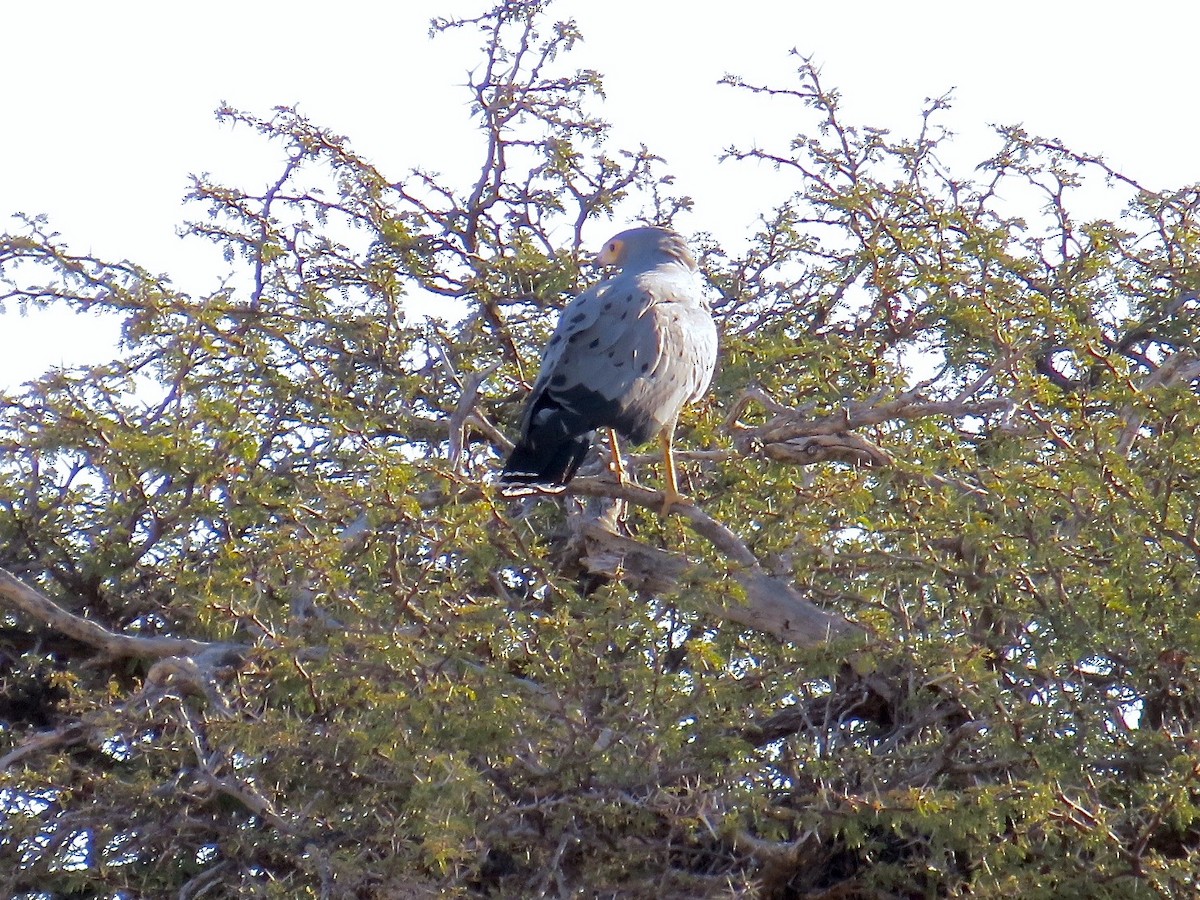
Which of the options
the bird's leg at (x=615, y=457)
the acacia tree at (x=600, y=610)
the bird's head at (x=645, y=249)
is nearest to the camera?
the acacia tree at (x=600, y=610)

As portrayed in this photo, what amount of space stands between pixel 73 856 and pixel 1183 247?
4.54 metres

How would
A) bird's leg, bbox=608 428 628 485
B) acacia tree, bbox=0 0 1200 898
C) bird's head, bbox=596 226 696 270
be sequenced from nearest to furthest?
1. acacia tree, bbox=0 0 1200 898
2. bird's leg, bbox=608 428 628 485
3. bird's head, bbox=596 226 696 270

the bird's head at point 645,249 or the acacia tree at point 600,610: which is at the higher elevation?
the bird's head at point 645,249

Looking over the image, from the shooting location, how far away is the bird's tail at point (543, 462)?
14.9ft

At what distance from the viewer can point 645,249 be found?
6.02 metres

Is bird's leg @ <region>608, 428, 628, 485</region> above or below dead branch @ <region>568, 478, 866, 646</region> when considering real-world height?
above

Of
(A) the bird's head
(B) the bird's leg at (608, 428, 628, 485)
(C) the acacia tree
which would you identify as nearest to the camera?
(C) the acacia tree

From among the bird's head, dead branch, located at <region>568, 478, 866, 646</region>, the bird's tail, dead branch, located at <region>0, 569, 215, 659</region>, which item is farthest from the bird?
dead branch, located at <region>0, 569, 215, 659</region>

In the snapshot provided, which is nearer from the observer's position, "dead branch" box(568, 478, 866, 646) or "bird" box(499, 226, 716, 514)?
"dead branch" box(568, 478, 866, 646)

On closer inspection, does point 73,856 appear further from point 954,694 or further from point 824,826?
point 954,694

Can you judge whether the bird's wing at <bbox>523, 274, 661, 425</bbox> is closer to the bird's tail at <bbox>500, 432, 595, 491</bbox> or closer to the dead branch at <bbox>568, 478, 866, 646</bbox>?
the bird's tail at <bbox>500, 432, 595, 491</bbox>

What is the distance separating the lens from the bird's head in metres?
6.00

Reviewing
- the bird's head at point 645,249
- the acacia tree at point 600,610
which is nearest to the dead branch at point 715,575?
the acacia tree at point 600,610

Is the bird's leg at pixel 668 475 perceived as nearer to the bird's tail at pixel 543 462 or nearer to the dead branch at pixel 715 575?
the dead branch at pixel 715 575
